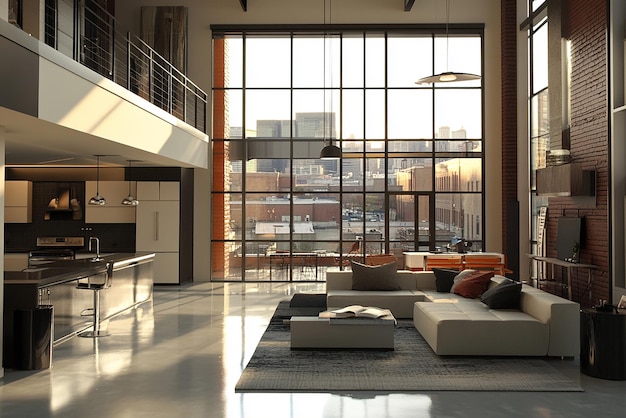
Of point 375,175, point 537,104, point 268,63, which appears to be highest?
point 268,63

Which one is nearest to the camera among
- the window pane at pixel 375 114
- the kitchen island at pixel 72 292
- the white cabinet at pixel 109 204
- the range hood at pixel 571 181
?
the kitchen island at pixel 72 292

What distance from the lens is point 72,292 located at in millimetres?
8805

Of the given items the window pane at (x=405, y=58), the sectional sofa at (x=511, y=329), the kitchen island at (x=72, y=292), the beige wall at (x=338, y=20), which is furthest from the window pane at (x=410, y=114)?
the sectional sofa at (x=511, y=329)

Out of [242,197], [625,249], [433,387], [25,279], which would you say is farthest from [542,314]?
[242,197]

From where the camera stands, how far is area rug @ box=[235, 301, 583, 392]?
6379 millimetres

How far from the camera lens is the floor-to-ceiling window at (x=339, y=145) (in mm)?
15805

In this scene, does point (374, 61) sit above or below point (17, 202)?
above

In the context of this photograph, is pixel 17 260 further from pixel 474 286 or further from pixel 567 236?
pixel 567 236

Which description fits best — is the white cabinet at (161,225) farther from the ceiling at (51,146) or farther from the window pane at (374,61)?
the window pane at (374,61)

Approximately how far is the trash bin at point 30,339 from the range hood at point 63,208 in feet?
24.8

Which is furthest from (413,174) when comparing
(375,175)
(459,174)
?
(459,174)

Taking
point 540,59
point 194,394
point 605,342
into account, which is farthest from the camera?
point 540,59

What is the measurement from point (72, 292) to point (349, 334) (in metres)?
3.56

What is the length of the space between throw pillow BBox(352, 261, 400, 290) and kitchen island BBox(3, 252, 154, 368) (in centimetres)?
351
